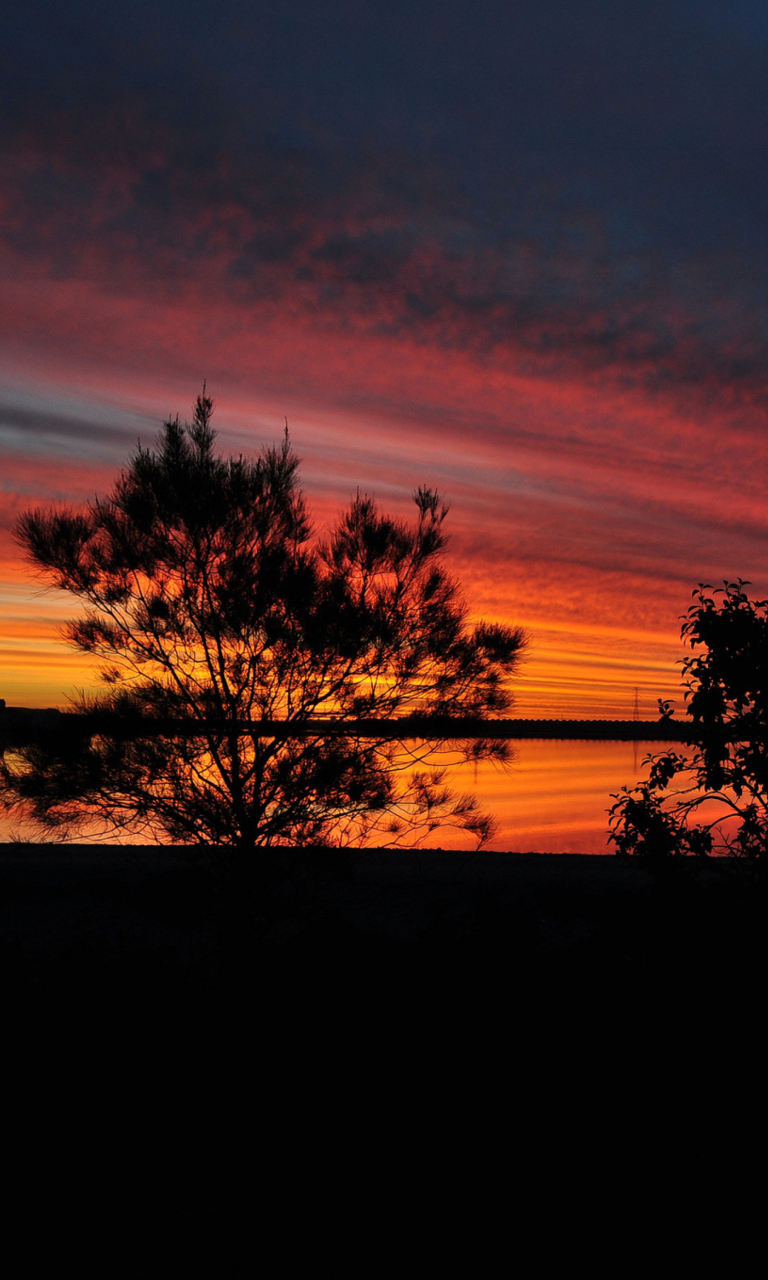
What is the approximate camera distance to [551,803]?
38562 millimetres

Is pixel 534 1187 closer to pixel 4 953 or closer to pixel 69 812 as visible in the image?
pixel 69 812

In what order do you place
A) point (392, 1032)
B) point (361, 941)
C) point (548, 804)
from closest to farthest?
point (392, 1032) → point (361, 941) → point (548, 804)

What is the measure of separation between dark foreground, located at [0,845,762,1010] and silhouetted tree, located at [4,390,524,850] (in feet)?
2.14

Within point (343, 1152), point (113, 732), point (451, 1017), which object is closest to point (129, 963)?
point (113, 732)

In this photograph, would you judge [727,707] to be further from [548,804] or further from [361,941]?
[548,804]

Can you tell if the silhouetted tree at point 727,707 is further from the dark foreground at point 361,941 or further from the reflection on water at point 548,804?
the reflection on water at point 548,804

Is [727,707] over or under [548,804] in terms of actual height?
over

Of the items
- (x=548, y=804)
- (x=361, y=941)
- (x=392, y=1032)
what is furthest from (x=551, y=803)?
(x=392, y=1032)

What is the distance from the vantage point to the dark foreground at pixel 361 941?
806cm

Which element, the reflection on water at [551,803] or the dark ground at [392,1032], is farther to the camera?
the reflection on water at [551,803]

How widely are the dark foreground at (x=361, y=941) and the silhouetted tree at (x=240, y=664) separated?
65 cm

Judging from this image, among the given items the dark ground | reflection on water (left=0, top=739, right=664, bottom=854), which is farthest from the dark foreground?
reflection on water (left=0, top=739, right=664, bottom=854)

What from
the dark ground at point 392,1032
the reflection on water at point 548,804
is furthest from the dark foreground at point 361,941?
the reflection on water at point 548,804

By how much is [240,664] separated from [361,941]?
11.2 feet
